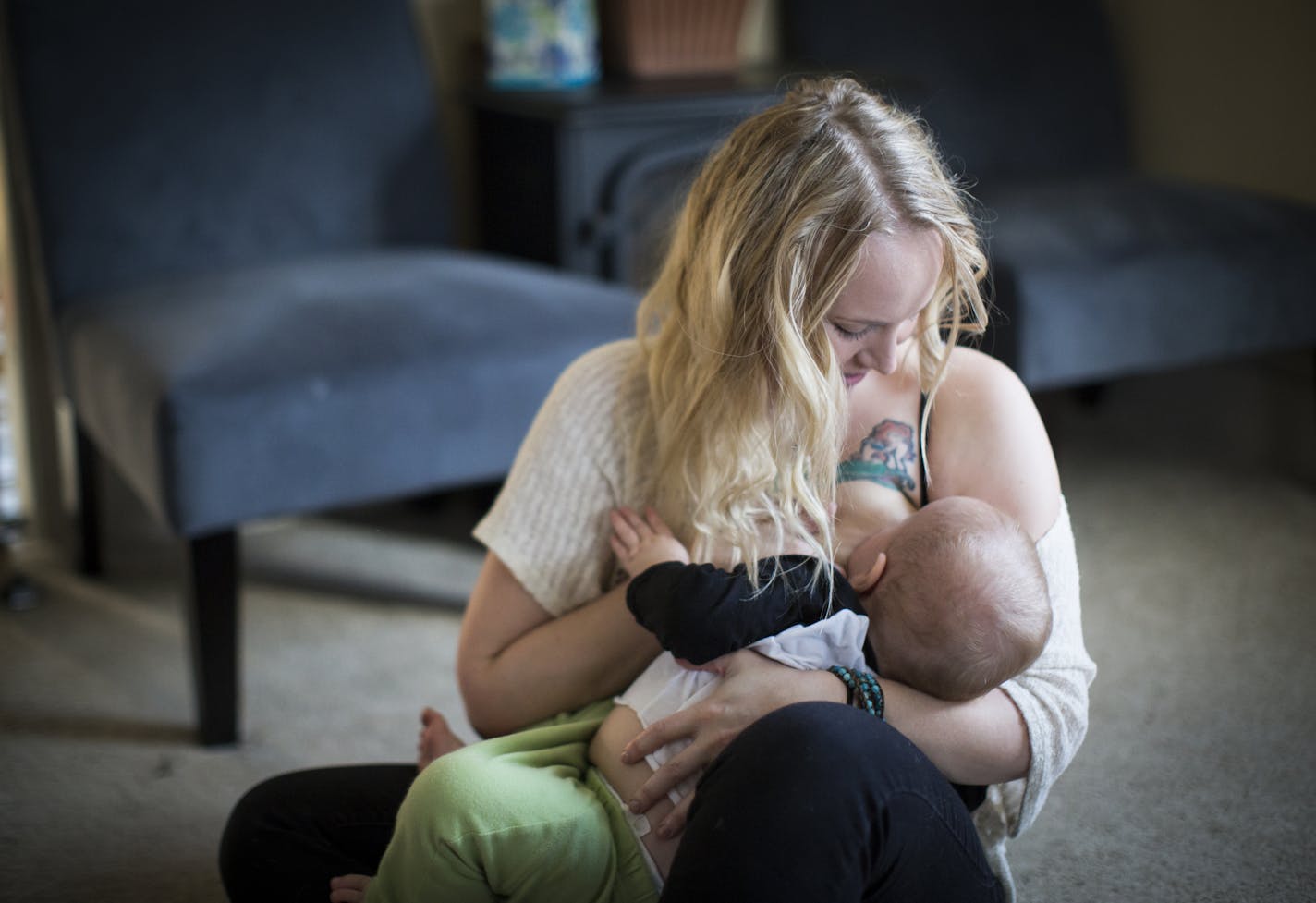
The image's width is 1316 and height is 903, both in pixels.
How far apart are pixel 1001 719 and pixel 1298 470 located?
166 cm

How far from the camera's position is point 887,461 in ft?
3.61

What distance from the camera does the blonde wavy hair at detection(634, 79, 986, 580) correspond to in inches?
38.8

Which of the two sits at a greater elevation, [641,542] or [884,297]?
[884,297]

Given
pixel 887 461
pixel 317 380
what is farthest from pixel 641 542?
pixel 317 380

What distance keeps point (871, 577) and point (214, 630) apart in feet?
2.95

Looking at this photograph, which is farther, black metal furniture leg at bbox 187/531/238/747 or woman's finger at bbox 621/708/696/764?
black metal furniture leg at bbox 187/531/238/747

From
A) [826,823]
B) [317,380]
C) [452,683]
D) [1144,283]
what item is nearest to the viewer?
[826,823]

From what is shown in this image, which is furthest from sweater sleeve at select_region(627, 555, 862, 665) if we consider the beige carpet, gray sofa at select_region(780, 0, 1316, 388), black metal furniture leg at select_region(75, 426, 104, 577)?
black metal furniture leg at select_region(75, 426, 104, 577)

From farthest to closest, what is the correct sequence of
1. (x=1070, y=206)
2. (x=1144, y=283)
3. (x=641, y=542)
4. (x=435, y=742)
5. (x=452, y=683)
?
1. (x=1070, y=206)
2. (x=1144, y=283)
3. (x=452, y=683)
4. (x=435, y=742)
5. (x=641, y=542)

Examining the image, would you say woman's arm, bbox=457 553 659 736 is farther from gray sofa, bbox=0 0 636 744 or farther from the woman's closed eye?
gray sofa, bbox=0 0 636 744

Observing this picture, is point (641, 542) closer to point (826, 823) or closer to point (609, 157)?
point (826, 823)

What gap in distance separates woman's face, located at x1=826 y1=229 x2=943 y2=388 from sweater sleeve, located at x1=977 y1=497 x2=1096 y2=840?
7.9 inches

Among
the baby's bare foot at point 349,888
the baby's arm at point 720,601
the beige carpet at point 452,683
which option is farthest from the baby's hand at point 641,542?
the beige carpet at point 452,683

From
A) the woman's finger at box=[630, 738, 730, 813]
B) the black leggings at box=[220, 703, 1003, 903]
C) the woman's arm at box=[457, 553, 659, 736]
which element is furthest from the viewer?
the woman's arm at box=[457, 553, 659, 736]
